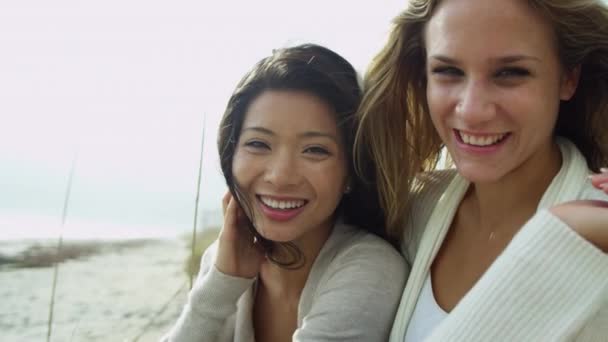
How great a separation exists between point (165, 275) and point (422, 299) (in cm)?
389

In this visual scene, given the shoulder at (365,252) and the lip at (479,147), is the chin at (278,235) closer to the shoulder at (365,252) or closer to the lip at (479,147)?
the shoulder at (365,252)

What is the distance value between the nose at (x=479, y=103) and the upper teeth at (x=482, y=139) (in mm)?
53

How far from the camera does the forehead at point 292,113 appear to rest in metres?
1.65

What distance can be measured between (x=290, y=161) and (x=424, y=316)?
0.50 metres

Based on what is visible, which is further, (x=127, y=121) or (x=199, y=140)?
(x=127, y=121)

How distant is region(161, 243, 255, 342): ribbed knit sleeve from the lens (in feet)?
6.04

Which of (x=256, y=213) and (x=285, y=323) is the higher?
(x=256, y=213)

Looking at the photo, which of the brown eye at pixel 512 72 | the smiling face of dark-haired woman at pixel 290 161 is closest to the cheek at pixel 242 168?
the smiling face of dark-haired woman at pixel 290 161

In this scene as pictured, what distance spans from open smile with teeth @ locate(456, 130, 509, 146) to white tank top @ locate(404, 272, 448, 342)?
37cm

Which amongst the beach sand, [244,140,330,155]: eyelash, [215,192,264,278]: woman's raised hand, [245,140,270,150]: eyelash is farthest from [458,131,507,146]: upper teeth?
the beach sand

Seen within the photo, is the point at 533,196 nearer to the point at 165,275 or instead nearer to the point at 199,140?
the point at 199,140

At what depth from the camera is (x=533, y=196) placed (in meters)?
1.56

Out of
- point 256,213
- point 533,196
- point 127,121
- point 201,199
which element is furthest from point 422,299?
point 127,121

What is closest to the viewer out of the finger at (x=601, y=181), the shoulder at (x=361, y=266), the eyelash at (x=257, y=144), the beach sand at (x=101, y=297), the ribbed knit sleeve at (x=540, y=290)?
the ribbed knit sleeve at (x=540, y=290)
